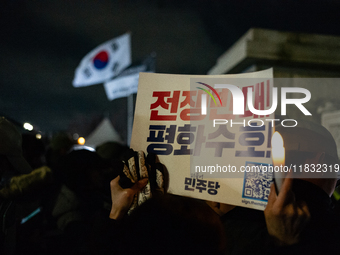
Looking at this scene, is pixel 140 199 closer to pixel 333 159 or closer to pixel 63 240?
pixel 63 240

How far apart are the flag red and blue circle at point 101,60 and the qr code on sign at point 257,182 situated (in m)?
8.07

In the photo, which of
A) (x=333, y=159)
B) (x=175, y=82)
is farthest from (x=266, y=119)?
(x=175, y=82)

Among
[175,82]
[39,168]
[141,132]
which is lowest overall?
[39,168]

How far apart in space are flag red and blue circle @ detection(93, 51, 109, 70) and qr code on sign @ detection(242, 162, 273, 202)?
8072 mm

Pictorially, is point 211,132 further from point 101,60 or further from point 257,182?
point 101,60

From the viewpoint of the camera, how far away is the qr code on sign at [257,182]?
1.20 m

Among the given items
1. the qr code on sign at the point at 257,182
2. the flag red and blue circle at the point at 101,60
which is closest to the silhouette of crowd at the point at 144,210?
the qr code on sign at the point at 257,182

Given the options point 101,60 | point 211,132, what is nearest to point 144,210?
point 211,132

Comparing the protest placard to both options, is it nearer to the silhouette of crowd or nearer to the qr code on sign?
the qr code on sign

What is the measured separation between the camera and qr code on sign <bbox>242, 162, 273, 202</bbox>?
120cm

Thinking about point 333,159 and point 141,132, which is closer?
point 333,159

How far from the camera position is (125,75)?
7.24 m

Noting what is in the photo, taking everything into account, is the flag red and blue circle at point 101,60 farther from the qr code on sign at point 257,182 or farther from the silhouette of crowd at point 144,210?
the qr code on sign at point 257,182

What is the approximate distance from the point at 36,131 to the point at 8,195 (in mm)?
841
